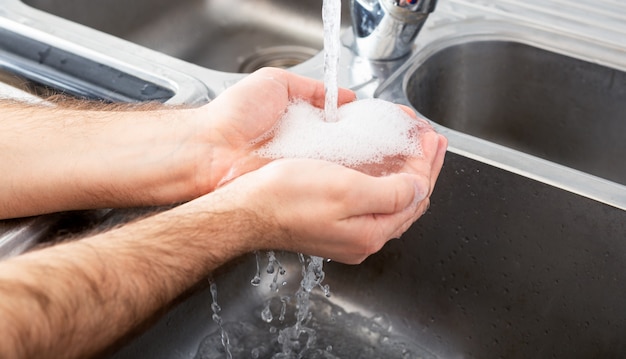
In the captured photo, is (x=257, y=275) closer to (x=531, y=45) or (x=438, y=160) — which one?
(x=438, y=160)

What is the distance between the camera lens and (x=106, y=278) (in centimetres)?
50

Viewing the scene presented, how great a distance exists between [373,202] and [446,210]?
0.26 metres

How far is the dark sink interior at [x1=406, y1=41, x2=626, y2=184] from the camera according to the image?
935 mm

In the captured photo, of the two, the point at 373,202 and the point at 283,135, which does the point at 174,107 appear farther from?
the point at 373,202

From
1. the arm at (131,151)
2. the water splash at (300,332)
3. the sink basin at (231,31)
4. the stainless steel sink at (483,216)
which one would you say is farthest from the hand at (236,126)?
the sink basin at (231,31)

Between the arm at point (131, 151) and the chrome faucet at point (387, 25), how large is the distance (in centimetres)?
22

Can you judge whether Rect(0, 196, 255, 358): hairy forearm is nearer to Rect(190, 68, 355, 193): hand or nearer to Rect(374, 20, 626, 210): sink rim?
Rect(190, 68, 355, 193): hand

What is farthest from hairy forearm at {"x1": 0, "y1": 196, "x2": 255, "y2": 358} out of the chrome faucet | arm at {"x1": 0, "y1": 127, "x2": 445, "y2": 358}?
the chrome faucet

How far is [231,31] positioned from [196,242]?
33.4 inches

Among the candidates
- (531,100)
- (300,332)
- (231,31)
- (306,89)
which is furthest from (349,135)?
(231,31)

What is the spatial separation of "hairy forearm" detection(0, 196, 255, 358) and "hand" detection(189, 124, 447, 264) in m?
0.02

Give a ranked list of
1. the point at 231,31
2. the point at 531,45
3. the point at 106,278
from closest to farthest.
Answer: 1. the point at 106,278
2. the point at 531,45
3. the point at 231,31

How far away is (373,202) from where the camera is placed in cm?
57

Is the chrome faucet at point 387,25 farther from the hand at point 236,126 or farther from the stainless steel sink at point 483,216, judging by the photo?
the hand at point 236,126
